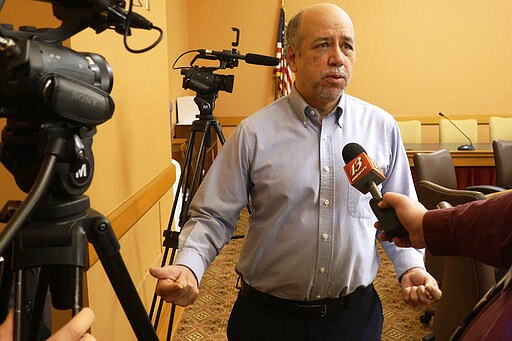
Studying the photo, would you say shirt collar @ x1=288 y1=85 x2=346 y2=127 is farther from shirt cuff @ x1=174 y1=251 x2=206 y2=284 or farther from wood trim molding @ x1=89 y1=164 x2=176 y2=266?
wood trim molding @ x1=89 y1=164 x2=176 y2=266

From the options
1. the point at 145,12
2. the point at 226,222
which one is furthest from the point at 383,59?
the point at 226,222

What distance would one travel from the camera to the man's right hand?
1.21m

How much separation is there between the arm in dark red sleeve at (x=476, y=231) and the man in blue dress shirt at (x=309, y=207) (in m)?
0.41

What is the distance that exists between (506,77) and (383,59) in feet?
5.59

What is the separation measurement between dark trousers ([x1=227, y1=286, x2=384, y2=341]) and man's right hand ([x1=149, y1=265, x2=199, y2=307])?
38 cm

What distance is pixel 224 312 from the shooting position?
11.0 feet

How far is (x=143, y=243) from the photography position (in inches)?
90.6

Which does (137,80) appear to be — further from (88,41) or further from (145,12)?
(88,41)

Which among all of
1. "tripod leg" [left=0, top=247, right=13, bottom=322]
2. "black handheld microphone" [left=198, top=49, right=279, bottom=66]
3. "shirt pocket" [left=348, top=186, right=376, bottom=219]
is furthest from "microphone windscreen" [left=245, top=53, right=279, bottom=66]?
"tripod leg" [left=0, top=247, right=13, bottom=322]

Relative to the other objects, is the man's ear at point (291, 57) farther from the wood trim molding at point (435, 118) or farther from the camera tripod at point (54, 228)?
the wood trim molding at point (435, 118)

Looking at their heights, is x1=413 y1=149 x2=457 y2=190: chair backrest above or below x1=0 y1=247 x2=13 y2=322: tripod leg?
below

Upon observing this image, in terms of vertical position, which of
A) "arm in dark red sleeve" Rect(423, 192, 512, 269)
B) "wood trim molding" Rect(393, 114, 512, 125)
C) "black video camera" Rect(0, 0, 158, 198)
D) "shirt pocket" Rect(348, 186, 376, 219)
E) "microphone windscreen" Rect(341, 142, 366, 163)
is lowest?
"wood trim molding" Rect(393, 114, 512, 125)

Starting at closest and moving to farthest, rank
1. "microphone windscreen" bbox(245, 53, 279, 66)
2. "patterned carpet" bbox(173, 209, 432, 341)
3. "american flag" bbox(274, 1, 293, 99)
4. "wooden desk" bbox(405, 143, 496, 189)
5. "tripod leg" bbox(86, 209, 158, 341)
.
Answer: "tripod leg" bbox(86, 209, 158, 341) < "microphone windscreen" bbox(245, 53, 279, 66) < "patterned carpet" bbox(173, 209, 432, 341) < "wooden desk" bbox(405, 143, 496, 189) < "american flag" bbox(274, 1, 293, 99)

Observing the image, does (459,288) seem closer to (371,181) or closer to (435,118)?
(371,181)
